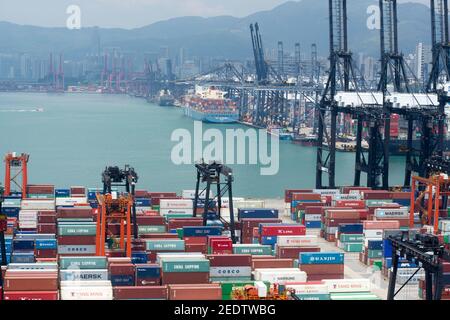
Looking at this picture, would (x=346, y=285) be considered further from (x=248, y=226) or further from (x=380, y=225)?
(x=248, y=226)

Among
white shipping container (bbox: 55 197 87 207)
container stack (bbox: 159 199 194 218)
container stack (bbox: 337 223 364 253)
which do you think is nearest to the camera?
container stack (bbox: 337 223 364 253)

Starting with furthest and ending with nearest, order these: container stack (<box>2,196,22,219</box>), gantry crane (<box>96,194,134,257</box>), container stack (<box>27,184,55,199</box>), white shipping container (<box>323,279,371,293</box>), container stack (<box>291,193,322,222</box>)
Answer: container stack (<box>27,184,55,199</box>) → container stack (<box>291,193,322,222</box>) → container stack (<box>2,196,22,219</box>) → gantry crane (<box>96,194,134,257</box>) → white shipping container (<box>323,279,371,293</box>)

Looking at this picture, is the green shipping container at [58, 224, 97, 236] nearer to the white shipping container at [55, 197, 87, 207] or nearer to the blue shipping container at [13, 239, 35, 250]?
the blue shipping container at [13, 239, 35, 250]

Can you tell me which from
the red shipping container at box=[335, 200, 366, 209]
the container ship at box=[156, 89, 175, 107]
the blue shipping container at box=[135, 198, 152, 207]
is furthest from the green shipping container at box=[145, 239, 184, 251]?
the container ship at box=[156, 89, 175, 107]

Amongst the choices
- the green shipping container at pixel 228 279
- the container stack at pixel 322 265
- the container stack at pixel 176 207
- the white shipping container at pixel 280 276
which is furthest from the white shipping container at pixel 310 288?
the container stack at pixel 176 207
